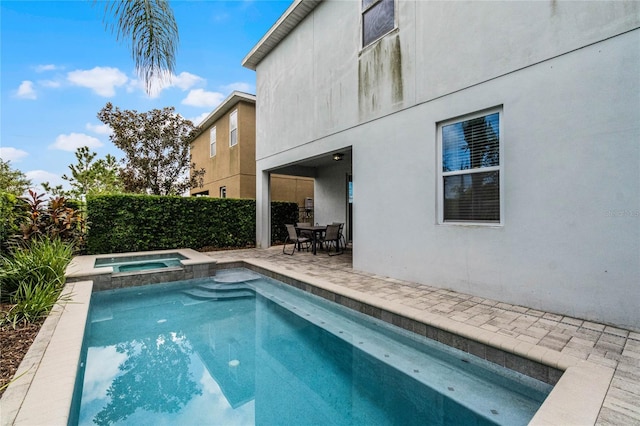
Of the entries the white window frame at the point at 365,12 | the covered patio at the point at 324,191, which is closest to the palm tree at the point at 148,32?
the white window frame at the point at 365,12

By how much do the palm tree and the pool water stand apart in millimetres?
3013

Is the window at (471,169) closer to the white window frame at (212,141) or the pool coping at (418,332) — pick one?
the pool coping at (418,332)

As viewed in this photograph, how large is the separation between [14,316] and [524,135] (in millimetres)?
6911

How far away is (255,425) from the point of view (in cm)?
245

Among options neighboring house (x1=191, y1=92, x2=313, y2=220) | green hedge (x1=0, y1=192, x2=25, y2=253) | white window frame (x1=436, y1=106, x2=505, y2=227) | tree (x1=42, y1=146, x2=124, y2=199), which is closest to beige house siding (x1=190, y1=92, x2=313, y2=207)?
neighboring house (x1=191, y1=92, x2=313, y2=220)

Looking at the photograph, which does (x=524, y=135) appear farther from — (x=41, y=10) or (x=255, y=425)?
(x=41, y=10)

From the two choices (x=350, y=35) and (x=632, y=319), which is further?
(x=350, y=35)

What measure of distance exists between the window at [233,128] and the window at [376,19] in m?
9.11

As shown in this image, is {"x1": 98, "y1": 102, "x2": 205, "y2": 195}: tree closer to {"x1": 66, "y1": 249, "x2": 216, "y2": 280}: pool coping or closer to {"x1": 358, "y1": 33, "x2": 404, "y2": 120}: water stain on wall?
{"x1": 66, "y1": 249, "x2": 216, "y2": 280}: pool coping

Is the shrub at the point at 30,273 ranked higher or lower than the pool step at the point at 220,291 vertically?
higher

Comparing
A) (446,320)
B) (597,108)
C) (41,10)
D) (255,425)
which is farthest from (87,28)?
(597,108)

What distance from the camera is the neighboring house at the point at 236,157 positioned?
13875mm

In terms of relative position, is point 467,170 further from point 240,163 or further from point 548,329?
point 240,163

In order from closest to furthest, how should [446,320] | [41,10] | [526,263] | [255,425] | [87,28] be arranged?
[255,425]
[87,28]
[41,10]
[446,320]
[526,263]
